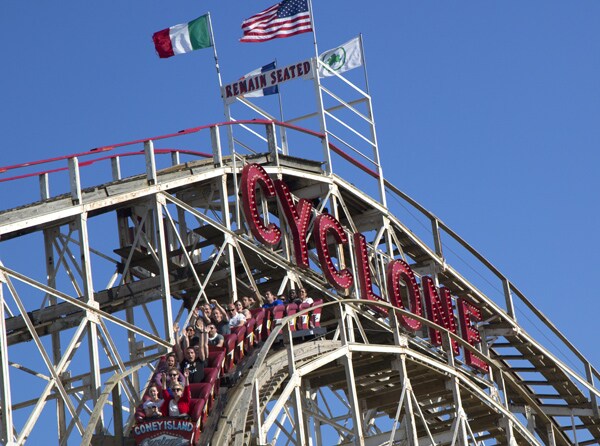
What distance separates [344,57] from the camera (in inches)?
1486

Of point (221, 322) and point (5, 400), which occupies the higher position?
point (221, 322)

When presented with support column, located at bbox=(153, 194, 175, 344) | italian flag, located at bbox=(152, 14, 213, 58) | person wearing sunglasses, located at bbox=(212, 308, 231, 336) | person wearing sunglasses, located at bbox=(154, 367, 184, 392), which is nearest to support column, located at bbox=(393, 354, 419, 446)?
support column, located at bbox=(153, 194, 175, 344)

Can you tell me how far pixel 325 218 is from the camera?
33062 millimetres

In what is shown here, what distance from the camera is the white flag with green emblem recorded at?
123ft

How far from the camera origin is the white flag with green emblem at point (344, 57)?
123 ft

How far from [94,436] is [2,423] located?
54.9 inches

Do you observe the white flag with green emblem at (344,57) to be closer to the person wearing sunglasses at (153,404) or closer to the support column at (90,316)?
the support column at (90,316)

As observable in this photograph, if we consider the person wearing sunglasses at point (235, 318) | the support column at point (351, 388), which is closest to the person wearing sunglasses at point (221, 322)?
the person wearing sunglasses at point (235, 318)

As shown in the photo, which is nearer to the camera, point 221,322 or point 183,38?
point 221,322

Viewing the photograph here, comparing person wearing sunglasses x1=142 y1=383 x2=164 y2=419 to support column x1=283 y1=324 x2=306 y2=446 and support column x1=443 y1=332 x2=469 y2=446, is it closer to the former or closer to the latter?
support column x1=283 y1=324 x2=306 y2=446

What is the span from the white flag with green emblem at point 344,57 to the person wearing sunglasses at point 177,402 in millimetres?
15471

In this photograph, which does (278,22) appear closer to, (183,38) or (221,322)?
(183,38)

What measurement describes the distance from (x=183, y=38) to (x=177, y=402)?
13441 mm

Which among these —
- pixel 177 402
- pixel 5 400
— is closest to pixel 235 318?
pixel 177 402
